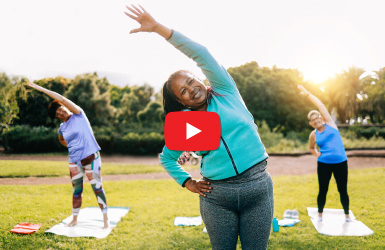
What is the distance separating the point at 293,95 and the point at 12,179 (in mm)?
22569

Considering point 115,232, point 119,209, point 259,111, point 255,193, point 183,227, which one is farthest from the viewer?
point 259,111

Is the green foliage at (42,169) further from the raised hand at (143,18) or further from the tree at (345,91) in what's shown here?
the tree at (345,91)

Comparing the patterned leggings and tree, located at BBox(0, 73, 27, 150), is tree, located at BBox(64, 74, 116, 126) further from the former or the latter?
the patterned leggings

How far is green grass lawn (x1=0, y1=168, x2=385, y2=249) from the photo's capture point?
4.41 m

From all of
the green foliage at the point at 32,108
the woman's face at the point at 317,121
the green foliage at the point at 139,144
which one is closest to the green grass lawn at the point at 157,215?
the green foliage at the point at 32,108

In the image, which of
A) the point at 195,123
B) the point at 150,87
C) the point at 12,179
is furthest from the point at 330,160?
the point at 150,87

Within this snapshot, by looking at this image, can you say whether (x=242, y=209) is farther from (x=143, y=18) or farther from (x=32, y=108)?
(x=32, y=108)

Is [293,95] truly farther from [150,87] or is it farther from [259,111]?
[150,87]

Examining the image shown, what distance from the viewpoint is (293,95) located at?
24.8 meters

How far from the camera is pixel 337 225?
5.14 meters

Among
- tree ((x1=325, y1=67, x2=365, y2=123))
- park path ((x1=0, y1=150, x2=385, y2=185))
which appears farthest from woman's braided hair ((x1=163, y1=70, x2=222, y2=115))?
tree ((x1=325, y1=67, x2=365, y2=123))

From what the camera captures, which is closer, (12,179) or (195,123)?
(195,123)

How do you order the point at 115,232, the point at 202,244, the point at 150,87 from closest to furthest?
the point at 202,244
the point at 115,232
the point at 150,87

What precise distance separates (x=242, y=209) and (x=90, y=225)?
4.15 metres
